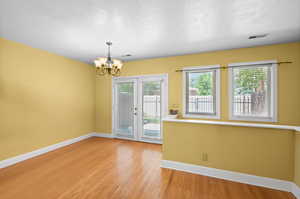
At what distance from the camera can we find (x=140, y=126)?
4441mm

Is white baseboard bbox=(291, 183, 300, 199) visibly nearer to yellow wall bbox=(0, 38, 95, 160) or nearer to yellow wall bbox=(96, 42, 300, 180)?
yellow wall bbox=(96, 42, 300, 180)

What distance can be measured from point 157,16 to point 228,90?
2556 mm

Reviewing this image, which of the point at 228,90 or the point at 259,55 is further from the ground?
the point at 259,55

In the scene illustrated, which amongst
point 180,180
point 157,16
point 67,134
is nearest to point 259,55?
point 157,16

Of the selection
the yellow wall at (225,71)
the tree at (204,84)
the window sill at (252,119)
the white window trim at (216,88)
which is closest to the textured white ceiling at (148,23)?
the yellow wall at (225,71)

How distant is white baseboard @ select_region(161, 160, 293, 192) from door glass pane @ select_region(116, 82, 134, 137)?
215 centimetres

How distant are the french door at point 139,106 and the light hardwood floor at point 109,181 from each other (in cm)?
124

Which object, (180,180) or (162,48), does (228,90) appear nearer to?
(162,48)

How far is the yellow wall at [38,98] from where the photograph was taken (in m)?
2.73

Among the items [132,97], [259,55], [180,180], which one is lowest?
[180,180]

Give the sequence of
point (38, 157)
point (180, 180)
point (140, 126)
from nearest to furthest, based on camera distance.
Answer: point (180, 180)
point (38, 157)
point (140, 126)

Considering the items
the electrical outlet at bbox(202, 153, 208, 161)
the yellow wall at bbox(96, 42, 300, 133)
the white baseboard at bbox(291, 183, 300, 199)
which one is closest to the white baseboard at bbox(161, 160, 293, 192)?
the white baseboard at bbox(291, 183, 300, 199)

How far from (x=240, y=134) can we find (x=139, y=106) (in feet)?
9.54

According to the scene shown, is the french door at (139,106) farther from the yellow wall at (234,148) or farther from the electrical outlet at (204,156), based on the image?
the electrical outlet at (204,156)
